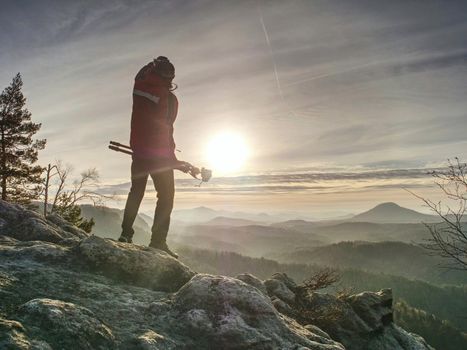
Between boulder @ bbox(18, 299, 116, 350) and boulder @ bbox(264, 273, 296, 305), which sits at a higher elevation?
boulder @ bbox(18, 299, 116, 350)

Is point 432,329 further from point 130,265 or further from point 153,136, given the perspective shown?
point 130,265

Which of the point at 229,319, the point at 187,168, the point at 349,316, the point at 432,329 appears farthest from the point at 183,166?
the point at 432,329

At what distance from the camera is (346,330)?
11.0m

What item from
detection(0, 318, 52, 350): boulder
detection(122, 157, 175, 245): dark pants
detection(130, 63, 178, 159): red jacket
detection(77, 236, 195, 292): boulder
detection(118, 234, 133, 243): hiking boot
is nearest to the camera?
detection(0, 318, 52, 350): boulder

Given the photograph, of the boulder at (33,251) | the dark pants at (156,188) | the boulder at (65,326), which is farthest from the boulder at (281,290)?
the boulder at (65,326)

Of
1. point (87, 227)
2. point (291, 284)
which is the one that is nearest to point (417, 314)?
point (87, 227)

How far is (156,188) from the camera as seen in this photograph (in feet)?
28.9

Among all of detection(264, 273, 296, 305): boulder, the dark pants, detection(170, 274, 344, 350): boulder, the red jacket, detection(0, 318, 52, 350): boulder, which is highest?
the red jacket

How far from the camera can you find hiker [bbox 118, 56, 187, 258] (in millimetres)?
8320

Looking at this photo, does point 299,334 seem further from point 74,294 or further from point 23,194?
point 23,194

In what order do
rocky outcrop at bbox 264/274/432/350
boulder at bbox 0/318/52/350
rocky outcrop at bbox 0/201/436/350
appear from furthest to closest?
rocky outcrop at bbox 264/274/432/350 → rocky outcrop at bbox 0/201/436/350 → boulder at bbox 0/318/52/350

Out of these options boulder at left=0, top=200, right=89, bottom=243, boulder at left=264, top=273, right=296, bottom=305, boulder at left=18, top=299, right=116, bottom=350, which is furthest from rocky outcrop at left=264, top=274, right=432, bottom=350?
boulder at left=18, top=299, right=116, bottom=350

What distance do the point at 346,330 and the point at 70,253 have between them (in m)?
8.32

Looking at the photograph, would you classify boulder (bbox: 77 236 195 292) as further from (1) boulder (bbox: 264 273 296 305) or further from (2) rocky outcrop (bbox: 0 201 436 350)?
(1) boulder (bbox: 264 273 296 305)
